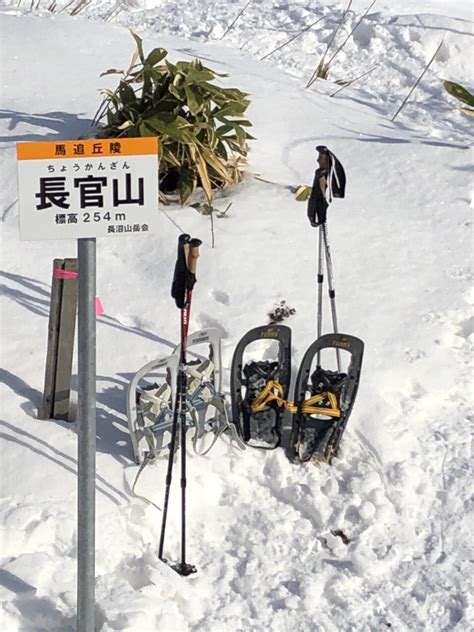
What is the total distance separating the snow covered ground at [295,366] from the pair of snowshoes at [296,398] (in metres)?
0.10

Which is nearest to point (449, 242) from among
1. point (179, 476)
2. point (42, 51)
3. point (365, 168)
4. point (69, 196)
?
point (365, 168)

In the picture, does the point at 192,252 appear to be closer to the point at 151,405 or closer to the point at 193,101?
the point at 151,405

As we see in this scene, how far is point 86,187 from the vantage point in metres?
2.81

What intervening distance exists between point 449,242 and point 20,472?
3025 mm

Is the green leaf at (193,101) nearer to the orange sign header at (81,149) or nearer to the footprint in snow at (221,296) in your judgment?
the footprint in snow at (221,296)

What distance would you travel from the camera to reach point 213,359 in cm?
439

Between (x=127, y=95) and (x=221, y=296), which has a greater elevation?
(x=127, y=95)

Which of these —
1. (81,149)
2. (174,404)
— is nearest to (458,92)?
(174,404)

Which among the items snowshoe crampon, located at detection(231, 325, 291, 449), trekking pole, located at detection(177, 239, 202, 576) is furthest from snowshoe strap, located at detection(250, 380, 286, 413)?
trekking pole, located at detection(177, 239, 202, 576)

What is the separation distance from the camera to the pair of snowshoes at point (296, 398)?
4230mm

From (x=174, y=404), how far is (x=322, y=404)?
0.69 m

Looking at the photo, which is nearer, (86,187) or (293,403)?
(86,187)

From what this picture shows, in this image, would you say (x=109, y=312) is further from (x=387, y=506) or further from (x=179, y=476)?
(x=387, y=506)

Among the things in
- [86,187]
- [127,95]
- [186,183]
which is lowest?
[186,183]
